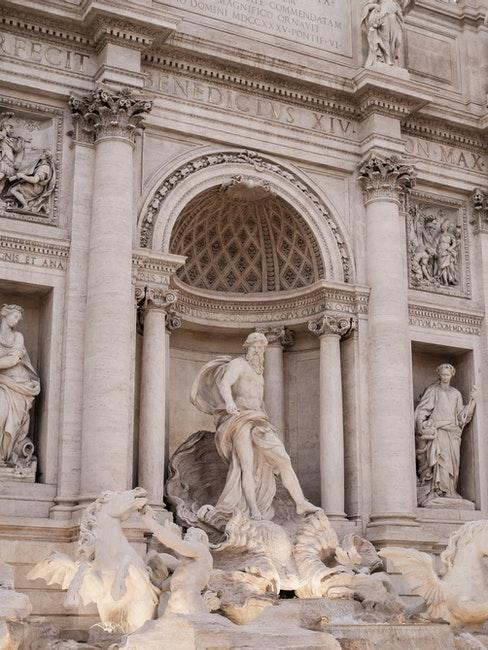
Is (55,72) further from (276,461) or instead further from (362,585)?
(362,585)

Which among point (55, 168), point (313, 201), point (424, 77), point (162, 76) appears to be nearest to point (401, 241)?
point (313, 201)

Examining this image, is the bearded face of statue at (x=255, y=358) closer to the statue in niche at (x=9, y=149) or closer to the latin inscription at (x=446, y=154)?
the statue in niche at (x=9, y=149)

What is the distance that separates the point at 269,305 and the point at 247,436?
3422 mm

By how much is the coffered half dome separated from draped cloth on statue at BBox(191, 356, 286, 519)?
8.81 feet

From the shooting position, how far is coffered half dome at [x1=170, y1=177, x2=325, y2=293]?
769 inches

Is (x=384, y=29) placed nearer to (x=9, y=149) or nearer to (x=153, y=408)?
(x=9, y=149)

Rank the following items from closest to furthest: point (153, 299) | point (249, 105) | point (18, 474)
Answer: point (18, 474) → point (153, 299) → point (249, 105)

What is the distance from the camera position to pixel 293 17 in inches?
810

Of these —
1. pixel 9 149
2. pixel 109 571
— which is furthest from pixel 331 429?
pixel 109 571

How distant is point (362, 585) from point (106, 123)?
331 inches

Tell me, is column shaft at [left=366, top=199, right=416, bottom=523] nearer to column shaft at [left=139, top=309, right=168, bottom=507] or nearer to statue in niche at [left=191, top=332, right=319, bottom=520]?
statue in niche at [left=191, top=332, right=319, bottom=520]

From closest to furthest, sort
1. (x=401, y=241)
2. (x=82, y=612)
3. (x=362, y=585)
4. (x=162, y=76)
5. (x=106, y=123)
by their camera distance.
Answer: (x=82, y=612), (x=362, y=585), (x=106, y=123), (x=162, y=76), (x=401, y=241)

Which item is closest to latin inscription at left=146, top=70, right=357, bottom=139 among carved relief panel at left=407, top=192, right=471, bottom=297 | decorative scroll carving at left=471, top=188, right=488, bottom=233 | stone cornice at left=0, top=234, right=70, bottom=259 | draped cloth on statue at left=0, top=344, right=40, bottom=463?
carved relief panel at left=407, top=192, right=471, bottom=297

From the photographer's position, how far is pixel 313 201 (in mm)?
19734
